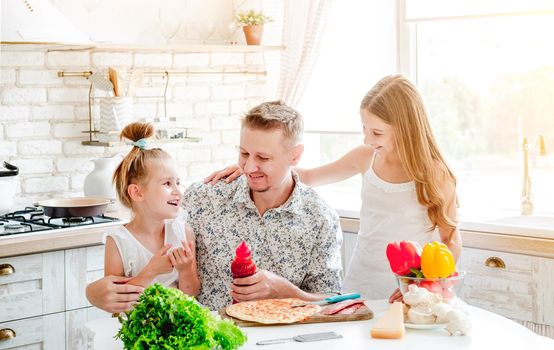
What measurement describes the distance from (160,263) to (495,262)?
59.0 inches

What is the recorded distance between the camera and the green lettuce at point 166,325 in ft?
5.82

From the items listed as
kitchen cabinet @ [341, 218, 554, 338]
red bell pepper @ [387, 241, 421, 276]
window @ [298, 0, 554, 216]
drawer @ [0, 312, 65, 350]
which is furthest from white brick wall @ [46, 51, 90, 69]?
red bell pepper @ [387, 241, 421, 276]

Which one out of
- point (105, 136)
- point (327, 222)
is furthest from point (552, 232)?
point (105, 136)

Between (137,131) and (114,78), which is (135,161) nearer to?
(137,131)

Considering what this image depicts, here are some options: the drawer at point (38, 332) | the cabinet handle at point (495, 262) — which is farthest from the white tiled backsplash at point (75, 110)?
the cabinet handle at point (495, 262)

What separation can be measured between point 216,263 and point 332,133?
2055 millimetres

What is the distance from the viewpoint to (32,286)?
3.28 m

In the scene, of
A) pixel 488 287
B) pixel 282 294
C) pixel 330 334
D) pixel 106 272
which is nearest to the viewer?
pixel 330 334

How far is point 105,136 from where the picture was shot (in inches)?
156

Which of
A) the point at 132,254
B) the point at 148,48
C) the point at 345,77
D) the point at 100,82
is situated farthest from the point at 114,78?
the point at 132,254

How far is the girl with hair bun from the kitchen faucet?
164 cm

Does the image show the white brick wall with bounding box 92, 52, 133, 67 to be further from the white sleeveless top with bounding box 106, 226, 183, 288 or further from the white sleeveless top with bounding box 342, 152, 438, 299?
the white sleeveless top with bounding box 342, 152, 438, 299

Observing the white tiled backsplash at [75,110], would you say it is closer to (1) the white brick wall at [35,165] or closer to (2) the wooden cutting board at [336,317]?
(1) the white brick wall at [35,165]

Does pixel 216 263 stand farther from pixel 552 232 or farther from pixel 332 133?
pixel 332 133
